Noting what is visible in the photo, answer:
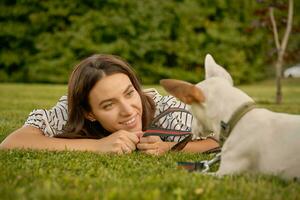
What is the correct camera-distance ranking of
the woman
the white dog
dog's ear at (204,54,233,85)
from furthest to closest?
the woman, dog's ear at (204,54,233,85), the white dog

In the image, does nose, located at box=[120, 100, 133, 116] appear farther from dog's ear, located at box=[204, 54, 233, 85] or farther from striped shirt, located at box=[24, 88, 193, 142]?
dog's ear, located at box=[204, 54, 233, 85]

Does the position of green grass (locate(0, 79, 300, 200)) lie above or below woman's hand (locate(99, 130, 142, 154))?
above

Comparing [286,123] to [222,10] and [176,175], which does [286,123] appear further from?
[222,10]

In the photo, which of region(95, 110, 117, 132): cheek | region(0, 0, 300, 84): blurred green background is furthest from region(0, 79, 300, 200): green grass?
region(0, 0, 300, 84): blurred green background

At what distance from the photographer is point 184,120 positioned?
4.88 meters

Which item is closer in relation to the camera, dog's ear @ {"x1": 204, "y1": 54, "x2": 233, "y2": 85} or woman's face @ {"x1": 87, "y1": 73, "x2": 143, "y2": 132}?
dog's ear @ {"x1": 204, "y1": 54, "x2": 233, "y2": 85}

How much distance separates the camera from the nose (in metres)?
4.33

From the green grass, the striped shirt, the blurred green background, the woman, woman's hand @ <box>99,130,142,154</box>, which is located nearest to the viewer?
the green grass

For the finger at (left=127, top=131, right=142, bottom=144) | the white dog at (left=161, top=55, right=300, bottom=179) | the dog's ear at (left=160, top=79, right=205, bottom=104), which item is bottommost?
the finger at (left=127, top=131, right=142, bottom=144)

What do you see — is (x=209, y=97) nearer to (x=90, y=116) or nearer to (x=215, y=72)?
(x=215, y=72)

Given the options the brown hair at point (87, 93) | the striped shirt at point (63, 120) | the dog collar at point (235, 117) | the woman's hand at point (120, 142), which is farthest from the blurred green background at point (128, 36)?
the dog collar at point (235, 117)

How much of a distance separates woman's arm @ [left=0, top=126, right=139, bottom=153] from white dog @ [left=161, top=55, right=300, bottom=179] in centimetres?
106

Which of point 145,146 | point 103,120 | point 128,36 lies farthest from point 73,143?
point 128,36

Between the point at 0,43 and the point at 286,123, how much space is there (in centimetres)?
2382
